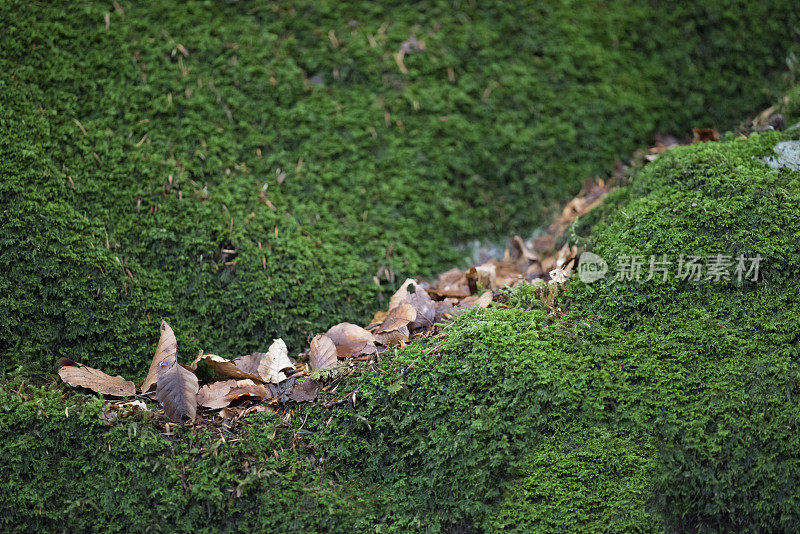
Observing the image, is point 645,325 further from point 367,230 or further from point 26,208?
point 26,208

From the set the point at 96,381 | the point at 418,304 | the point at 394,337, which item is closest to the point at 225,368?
the point at 96,381

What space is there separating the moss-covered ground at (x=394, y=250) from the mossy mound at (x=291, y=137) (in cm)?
2

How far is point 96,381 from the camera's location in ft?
9.41

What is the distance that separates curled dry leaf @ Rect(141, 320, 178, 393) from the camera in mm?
2871

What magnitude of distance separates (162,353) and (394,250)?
1586mm

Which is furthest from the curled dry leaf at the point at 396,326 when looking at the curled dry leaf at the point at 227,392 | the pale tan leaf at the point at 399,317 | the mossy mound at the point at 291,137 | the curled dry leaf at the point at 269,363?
the curled dry leaf at the point at 227,392

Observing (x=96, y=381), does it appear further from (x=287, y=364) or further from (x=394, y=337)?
(x=394, y=337)

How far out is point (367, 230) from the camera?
150 inches

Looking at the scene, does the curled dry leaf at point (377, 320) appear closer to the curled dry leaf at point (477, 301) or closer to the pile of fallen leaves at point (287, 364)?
the pile of fallen leaves at point (287, 364)

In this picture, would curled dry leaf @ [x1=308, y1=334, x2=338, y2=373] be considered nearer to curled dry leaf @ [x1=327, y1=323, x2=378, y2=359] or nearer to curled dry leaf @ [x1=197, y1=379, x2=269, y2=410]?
curled dry leaf @ [x1=327, y1=323, x2=378, y2=359]

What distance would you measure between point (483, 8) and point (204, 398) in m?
3.54

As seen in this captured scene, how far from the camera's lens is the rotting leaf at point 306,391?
280 centimetres

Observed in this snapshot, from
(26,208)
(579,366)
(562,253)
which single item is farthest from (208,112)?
(579,366)

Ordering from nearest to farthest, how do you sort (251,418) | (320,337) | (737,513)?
(737,513) < (251,418) < (320,337)
